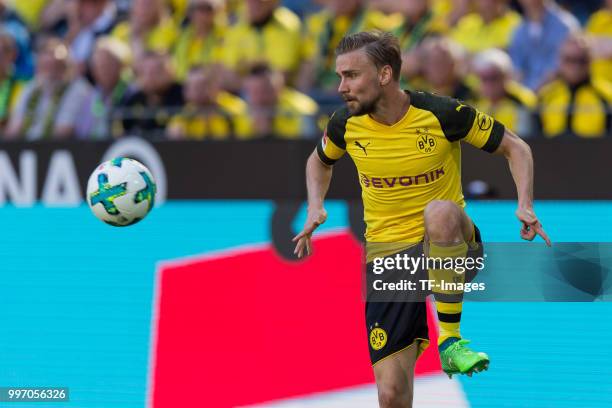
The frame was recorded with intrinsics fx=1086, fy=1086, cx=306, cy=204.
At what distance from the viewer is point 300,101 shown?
9.22 m

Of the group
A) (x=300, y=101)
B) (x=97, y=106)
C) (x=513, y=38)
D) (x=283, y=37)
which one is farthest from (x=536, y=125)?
(x=97, y=106)

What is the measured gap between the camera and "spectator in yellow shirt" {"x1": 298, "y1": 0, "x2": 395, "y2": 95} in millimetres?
9469

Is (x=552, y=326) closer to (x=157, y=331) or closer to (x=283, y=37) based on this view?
(x=157, y=331)

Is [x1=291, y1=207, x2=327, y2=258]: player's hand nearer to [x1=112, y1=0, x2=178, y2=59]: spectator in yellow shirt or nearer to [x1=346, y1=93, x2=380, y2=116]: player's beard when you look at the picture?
[x1=346, y1=93, x2=380, y2=116]: player's beard

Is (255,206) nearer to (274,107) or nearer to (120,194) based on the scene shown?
(120,194)

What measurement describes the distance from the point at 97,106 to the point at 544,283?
536 centimetres

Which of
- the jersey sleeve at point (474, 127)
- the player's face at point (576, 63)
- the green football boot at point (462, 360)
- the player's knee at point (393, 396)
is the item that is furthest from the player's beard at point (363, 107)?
the player's face at point (576, 63)

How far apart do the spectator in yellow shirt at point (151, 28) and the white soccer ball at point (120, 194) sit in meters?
4.29

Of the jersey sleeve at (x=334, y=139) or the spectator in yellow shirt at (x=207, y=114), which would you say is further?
the spectator in yellow shirt at (x=207, y=114)

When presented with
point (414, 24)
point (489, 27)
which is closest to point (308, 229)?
point (414, 24)

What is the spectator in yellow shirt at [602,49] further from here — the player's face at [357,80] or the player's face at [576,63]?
the player's face at [357,80]

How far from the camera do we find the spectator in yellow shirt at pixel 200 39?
10250mm

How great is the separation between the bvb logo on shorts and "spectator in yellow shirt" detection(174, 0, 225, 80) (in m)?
5.18

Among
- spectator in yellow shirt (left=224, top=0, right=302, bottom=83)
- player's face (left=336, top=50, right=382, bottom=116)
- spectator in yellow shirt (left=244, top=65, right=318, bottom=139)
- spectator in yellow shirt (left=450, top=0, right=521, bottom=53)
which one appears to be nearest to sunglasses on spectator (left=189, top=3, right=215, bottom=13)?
spectator in yellow shirt (left=224, top=0, right=302, bottom=83)
